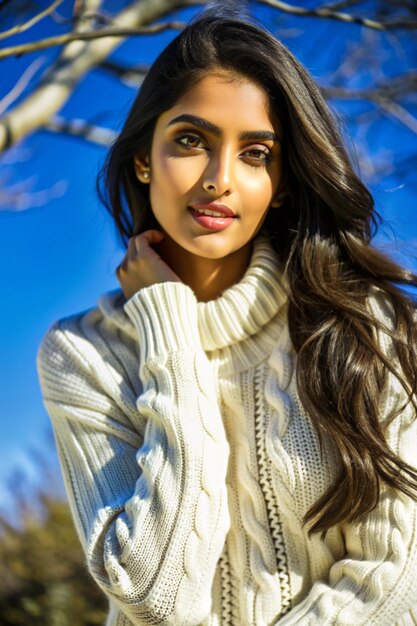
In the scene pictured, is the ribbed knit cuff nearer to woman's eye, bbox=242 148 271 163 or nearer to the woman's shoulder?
the woman's shoulder

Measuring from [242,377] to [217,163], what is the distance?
555 millimetres

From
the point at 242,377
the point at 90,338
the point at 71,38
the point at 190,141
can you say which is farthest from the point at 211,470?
the point at 71,38

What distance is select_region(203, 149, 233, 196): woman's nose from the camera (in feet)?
5.97

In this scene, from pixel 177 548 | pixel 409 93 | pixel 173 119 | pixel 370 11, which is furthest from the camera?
pixel 409 93

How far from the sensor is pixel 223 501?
5.71 ft

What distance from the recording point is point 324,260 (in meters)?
1.96

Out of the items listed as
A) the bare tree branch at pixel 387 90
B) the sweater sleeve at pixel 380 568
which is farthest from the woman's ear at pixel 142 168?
the bare tree branch at pixel 387 90

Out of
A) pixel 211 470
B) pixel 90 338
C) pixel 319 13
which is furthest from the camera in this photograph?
pixel 319 13

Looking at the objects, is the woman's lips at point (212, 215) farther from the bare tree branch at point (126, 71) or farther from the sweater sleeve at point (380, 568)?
the bare tree branch at point (126, 71)

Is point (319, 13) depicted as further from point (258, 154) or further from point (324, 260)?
point (324, 260)

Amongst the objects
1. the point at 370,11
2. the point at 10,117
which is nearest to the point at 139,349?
the point at 10,117

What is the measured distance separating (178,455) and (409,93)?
299 centimetres

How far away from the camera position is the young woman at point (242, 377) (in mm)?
1671

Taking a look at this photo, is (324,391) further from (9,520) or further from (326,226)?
(9,520)
